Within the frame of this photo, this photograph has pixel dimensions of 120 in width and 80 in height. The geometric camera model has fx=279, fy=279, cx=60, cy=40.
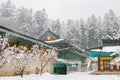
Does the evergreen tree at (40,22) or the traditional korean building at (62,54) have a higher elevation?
the evergreen tree at (40,22)

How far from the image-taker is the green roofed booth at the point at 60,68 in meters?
54.2

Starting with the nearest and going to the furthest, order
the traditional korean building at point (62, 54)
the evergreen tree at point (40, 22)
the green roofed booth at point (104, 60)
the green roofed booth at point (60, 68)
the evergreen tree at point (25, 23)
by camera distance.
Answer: the green roofed booth at point (104, 60) < the green roofed booth at point (60, 68) < the traditional korean building at point (62, 54) < the evergreen tree at point (25, 23) < the evergreen tree at point (40, 22)

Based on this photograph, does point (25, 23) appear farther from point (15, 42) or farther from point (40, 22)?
point (15, 42)

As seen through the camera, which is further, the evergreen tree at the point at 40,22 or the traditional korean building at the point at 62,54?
the evergreen tree at the point at 40,22

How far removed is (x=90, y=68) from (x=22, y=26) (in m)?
31.2

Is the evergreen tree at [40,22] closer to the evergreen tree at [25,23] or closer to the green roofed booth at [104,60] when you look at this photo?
the evergreen tree at [25,23]

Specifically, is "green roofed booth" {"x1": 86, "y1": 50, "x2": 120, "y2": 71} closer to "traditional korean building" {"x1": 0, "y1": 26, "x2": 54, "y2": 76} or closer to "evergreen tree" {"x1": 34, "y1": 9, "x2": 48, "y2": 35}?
"traditional korean building" {"x1": 0, "y1": 26, "x2": 54, "y2": 76}

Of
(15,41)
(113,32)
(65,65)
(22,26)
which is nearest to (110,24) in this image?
(113,32)

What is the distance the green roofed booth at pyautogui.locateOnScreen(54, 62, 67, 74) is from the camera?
5419 cm

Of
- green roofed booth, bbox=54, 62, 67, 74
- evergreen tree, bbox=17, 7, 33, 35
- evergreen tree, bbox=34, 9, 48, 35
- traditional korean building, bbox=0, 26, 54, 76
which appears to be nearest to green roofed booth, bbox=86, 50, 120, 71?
green roofed booth, bbox=54, 62, 67, 74

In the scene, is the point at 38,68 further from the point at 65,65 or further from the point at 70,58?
the point at 70,58

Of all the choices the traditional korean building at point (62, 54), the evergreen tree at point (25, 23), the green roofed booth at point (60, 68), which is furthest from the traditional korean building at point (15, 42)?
the evergreen tree at point (25, 23)

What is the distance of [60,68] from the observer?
179 ft

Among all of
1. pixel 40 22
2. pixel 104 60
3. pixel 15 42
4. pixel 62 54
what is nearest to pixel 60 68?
pixel 62 54
